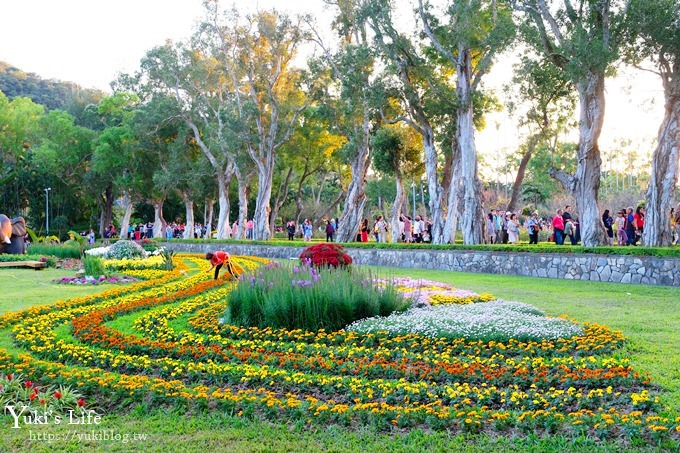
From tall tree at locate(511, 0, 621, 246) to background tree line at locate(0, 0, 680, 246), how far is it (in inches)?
2.0

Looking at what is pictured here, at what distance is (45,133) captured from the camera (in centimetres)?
4500

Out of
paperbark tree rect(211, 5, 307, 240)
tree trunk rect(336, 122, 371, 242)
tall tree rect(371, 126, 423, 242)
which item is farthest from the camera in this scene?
paperbark tree rect(211, 5, 307, 240)

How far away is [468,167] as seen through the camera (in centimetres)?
2123

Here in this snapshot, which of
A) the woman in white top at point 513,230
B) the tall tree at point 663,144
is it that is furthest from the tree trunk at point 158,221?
the tall tree at point 663,144

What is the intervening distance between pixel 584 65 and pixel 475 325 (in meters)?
10.7

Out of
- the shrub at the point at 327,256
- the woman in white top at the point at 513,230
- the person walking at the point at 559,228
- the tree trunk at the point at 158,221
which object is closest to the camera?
the shrub at the point at 327,256

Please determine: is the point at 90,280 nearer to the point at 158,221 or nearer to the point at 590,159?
the point at 590,159

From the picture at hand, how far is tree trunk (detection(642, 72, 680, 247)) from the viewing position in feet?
54.5

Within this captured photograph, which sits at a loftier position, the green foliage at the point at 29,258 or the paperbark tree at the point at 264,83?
the paperbark tree at the point at 264,83

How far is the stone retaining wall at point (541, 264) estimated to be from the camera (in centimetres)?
1378

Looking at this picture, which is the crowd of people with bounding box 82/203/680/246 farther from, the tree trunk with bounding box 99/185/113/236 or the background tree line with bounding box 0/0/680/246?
the tree trunk with bounding box 99/185/113/236

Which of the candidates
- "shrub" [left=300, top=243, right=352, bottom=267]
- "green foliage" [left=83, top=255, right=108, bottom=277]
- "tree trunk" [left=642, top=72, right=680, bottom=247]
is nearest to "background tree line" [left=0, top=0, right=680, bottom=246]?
"tree trunk" [left=642, top=72, right=680, bottom=247]

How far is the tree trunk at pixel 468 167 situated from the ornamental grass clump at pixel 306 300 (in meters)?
13.0

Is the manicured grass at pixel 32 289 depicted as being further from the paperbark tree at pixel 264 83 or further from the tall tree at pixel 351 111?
the paperbark tree at pixel 264 83
